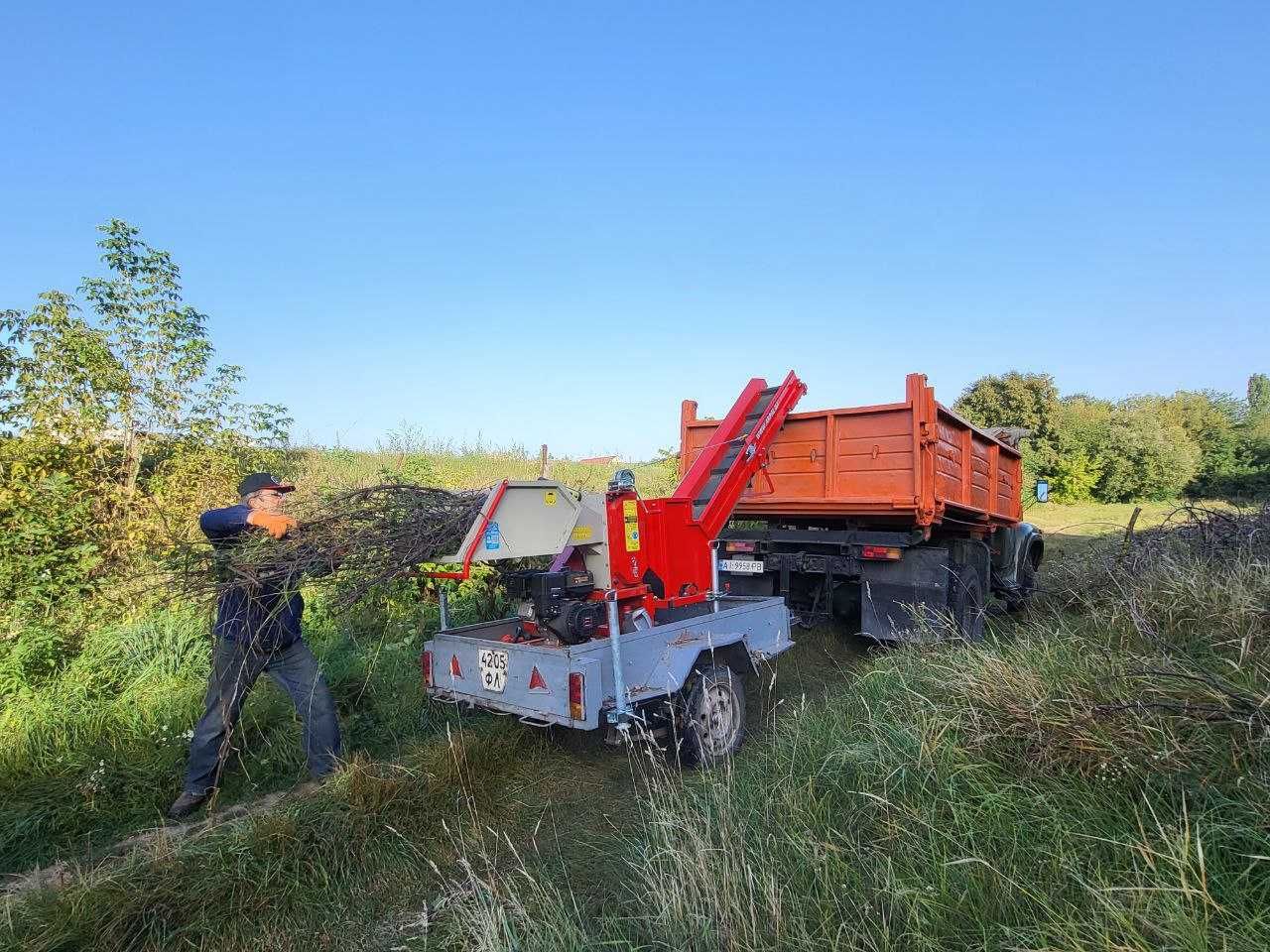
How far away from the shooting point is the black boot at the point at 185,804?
3893 mm

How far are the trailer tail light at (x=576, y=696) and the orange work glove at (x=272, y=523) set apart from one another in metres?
1.66

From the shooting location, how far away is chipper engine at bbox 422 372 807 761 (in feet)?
12.5

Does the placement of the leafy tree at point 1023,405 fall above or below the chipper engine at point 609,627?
above

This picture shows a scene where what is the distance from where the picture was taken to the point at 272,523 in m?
3.80

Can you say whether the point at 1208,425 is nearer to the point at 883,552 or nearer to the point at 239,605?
the point at 883,552

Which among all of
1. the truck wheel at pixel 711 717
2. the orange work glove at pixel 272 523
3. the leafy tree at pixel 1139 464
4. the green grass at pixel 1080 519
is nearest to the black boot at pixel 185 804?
the orange work glove at pixel 272 523

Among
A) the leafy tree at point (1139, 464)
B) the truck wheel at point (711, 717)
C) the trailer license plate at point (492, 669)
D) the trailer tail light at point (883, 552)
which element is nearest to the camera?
the trailer license plate at point (492, 669)

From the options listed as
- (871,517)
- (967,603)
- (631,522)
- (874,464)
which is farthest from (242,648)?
(967,603)

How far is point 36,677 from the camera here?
194 inches

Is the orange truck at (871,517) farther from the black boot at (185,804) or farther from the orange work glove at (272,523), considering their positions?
the black boot at (185,804)

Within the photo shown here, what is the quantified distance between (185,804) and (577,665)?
2.25m

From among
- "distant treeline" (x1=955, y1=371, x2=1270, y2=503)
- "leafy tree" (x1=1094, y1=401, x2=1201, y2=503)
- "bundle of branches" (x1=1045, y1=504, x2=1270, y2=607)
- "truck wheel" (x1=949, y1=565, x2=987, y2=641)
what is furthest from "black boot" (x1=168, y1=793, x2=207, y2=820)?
"leafy tree" (x1=1094, y1=401, x2=1201, y2=503)

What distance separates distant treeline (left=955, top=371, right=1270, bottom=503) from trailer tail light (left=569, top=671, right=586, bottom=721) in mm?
25648

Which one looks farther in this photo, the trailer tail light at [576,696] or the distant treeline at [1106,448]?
the distant treeline at [1106,448]
